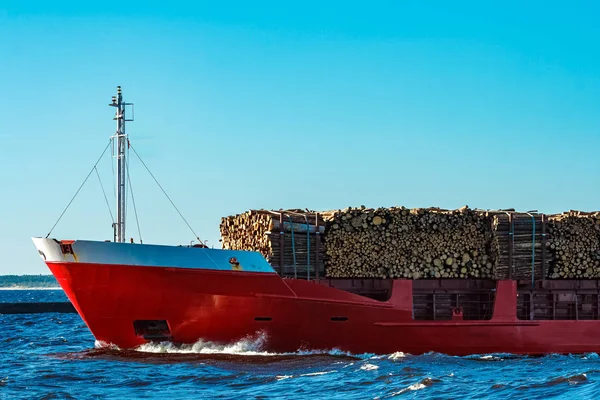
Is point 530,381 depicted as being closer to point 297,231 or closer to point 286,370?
point 286,370

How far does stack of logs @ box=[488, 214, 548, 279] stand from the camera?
23.5m

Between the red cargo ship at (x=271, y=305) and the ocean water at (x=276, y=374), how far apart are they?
1.31ft

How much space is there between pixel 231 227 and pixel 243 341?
4.67 meters

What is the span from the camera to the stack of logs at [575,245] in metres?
24.0

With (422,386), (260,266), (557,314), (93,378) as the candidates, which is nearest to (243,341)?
(260,266)

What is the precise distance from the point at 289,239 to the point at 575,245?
7.85 m

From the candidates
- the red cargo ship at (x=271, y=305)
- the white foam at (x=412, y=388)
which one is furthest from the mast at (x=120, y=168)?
the white foam at (x=412, y=388)

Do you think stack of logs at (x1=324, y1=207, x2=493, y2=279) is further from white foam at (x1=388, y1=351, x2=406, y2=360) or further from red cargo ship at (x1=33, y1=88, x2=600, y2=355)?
white foam at (x1=388, y1=351, x2=406, y2=360)

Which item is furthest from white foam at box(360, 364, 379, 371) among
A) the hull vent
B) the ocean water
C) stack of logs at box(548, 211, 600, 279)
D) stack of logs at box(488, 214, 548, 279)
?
stack of logs at box(548, 211, 600, 279)

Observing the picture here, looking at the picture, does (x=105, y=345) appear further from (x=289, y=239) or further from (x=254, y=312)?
(x=289, y=239)

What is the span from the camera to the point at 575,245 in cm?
2405

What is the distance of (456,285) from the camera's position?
23.6 m

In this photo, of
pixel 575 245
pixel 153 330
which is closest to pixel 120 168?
pixel 153 330

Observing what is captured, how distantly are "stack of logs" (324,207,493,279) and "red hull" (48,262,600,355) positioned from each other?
2.44ft
